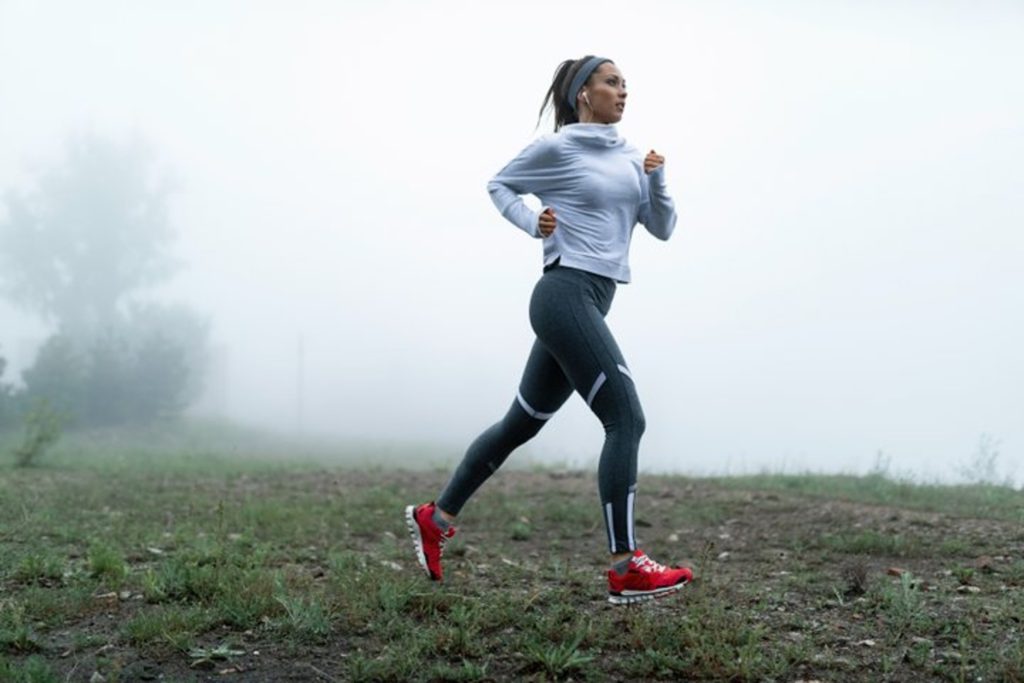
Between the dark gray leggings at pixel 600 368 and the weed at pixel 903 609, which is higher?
the dark gray leggings at pixel 600 368

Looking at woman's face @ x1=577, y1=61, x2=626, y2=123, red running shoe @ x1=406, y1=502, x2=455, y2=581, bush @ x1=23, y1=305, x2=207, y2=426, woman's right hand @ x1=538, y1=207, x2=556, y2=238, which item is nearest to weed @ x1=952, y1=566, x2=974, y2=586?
red running shoe @ x1=406, y1=502, x2=455, y2=581

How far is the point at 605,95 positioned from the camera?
4754 millimetres

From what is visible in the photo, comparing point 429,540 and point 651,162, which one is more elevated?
point 651,162

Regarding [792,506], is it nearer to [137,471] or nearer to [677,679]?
[677,679]

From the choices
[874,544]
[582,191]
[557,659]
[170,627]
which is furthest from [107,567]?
[874,544]

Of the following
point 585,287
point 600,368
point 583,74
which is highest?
point 583,74

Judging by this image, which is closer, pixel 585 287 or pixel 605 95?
pixel 585 287

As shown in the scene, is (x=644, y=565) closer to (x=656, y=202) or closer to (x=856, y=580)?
(x=856, y=580)

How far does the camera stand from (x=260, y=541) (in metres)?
6.95

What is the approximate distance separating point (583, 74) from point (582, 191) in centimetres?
66

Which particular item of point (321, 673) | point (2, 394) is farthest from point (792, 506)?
point (2, 394)

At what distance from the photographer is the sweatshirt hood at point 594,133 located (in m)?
4.73

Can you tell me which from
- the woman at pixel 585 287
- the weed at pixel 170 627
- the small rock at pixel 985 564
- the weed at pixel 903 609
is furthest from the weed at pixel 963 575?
the weed at pixel 170 627

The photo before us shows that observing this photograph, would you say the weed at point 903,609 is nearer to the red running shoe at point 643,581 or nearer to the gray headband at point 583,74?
the red running shoe at point 643,581
